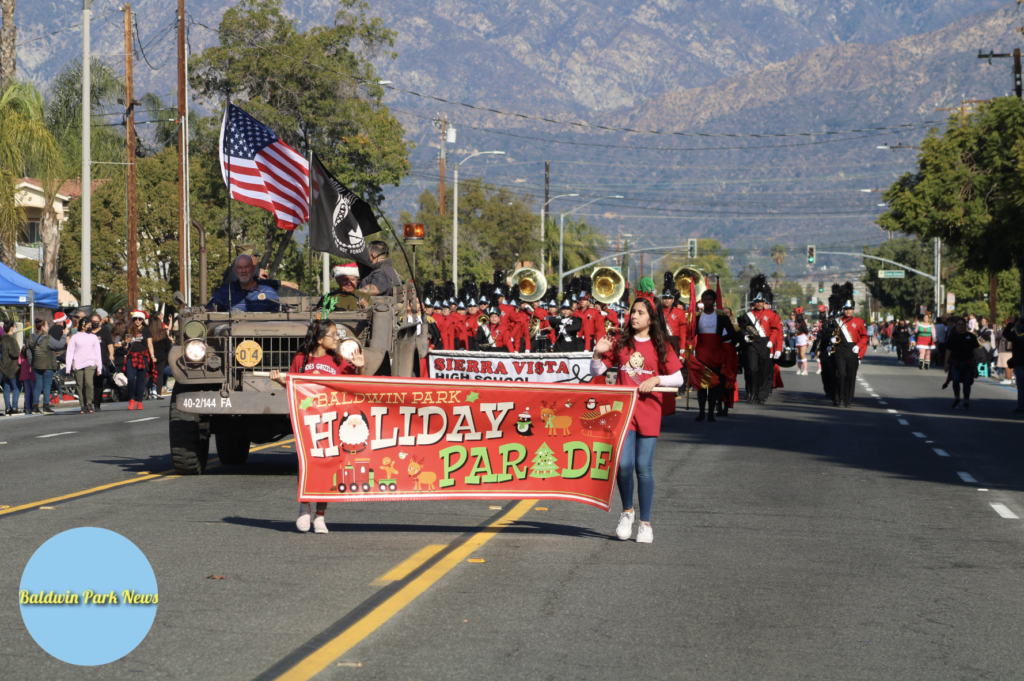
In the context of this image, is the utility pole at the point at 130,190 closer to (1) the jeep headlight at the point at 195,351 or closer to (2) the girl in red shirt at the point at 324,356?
(1) the jeep headlight at the point at 195,351

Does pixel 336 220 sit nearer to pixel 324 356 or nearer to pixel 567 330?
pixel 324 356

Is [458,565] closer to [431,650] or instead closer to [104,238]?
[431,650]

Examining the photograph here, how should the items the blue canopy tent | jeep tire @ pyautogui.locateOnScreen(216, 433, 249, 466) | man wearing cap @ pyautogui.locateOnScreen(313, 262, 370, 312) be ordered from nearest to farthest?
1. man wearing cap @ pyautogui.locateOnScreen(313, 262, 370, 312)
2. jeep tire @ pyautogui.locateOnScreen(216, 433, 249, 466)
3. the blue canopy tent

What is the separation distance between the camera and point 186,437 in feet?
45.4

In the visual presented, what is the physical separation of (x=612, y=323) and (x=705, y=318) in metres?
12.2

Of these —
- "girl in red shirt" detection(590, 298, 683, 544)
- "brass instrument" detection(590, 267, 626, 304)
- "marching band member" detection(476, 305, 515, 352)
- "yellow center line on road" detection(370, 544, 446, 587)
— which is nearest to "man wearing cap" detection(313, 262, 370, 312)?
"girl in red shirt" detection(590, 298, 683, 544)

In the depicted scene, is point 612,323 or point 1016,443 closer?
point 1016,443

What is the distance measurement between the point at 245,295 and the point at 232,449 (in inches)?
73.4

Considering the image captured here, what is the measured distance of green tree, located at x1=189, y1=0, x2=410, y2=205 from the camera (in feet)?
168

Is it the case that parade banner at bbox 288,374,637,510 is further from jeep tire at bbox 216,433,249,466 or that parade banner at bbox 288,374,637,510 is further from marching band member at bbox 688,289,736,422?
marching band member at bbox 688,289,736,422

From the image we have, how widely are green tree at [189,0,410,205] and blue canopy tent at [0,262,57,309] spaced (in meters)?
20.9

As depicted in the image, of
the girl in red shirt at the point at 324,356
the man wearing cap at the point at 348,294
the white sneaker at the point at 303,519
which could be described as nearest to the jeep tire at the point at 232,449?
the man wearing cap at the point at 348,294

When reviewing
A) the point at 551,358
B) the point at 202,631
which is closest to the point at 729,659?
the point at 202,631

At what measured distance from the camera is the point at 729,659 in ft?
21.7
